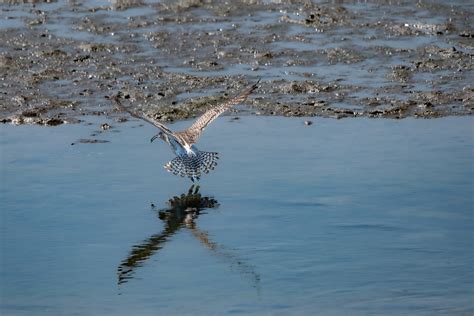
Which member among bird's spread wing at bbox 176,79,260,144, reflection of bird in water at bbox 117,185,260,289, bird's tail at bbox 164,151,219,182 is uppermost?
bird's spread wing at bbox 176,79,260,144

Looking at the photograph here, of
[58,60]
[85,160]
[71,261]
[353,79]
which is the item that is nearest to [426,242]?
[71,261]

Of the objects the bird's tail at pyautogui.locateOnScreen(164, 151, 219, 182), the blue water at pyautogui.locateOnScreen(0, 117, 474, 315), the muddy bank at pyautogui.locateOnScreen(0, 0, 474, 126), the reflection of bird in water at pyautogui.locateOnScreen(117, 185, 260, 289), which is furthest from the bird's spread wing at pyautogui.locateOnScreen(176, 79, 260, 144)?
the muddy bank at pyautogui.locateOnScreen(0, 0, 474, 126)

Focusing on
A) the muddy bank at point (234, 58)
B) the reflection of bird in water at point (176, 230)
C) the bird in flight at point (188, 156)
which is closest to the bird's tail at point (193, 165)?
the bird in flight at point (188, 156)

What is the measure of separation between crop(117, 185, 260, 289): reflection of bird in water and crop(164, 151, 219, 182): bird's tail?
14 centimetres

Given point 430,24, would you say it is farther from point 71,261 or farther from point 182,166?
point 71,261

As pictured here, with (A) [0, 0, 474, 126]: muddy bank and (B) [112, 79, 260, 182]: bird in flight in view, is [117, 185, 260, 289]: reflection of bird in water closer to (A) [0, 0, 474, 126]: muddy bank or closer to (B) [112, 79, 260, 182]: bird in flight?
(B) [112, 79, 260, 182]: bird in flight

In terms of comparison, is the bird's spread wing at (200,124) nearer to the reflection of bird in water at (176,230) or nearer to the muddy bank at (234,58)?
the reflection of bird in water at (176,230)

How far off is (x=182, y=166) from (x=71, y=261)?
2034mm

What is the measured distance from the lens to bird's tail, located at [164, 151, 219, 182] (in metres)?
11.6

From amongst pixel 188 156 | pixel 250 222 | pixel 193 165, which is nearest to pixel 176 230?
pixel 250 222

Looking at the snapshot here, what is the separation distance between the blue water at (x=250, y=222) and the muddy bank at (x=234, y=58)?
0.66 m

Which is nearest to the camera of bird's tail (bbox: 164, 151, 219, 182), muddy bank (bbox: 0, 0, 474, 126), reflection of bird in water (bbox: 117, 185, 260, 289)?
reflection of bird in water (bbox: 117, 185, 260, 289)

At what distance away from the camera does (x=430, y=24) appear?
16.5 metres

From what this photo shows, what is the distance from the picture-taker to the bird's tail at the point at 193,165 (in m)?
11.6
